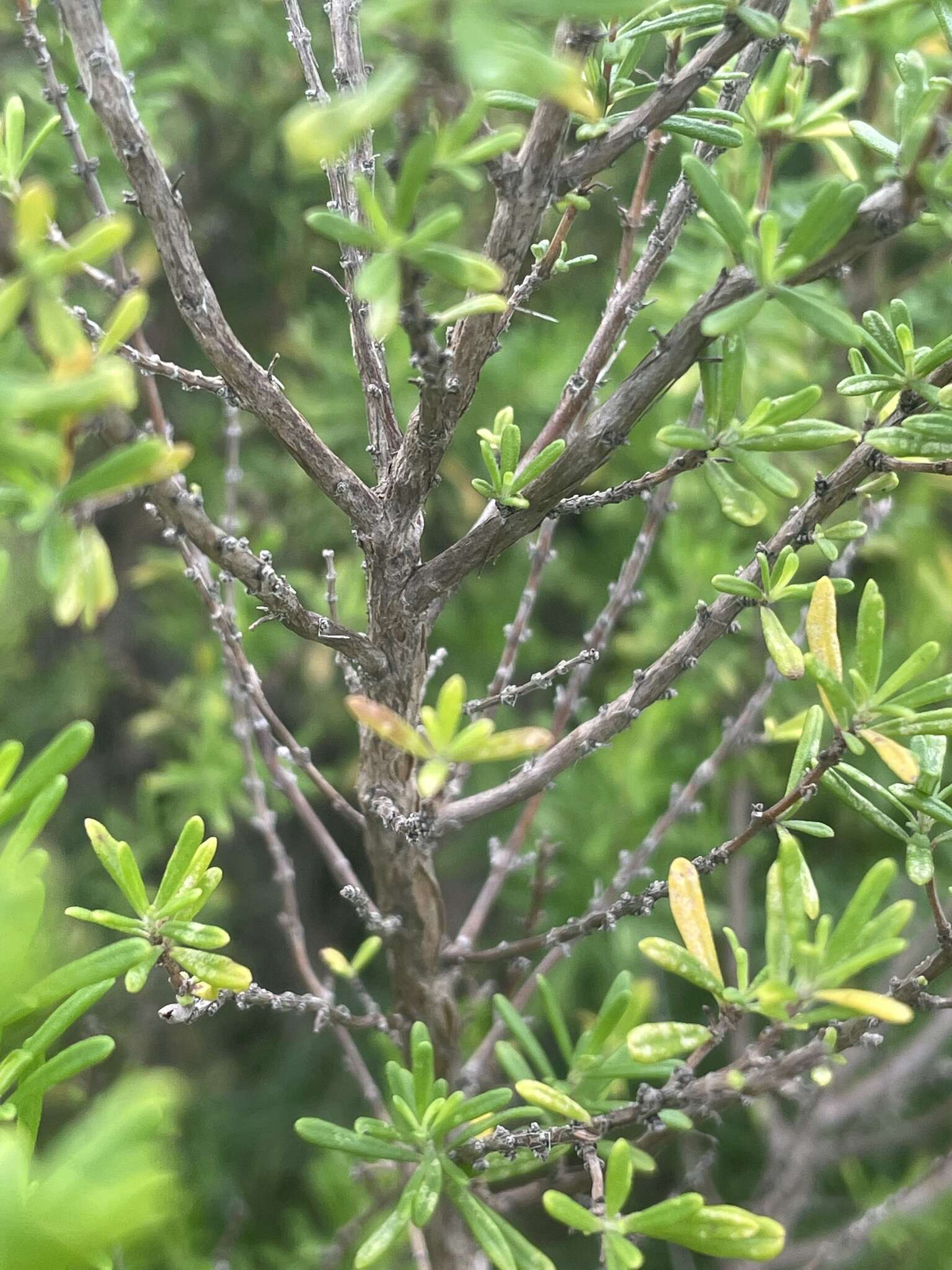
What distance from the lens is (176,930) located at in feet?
1.22

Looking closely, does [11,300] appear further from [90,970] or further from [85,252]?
[90,970]

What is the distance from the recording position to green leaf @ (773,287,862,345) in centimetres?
32

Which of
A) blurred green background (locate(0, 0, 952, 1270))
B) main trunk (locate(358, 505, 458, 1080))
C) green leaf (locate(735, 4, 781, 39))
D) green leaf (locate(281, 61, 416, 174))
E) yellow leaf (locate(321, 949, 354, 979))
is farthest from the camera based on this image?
blurred green background (locate(0, 0, 952, 1270))

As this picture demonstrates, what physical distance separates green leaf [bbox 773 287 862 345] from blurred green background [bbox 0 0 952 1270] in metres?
0.52

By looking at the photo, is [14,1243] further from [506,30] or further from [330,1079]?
[330,1079]


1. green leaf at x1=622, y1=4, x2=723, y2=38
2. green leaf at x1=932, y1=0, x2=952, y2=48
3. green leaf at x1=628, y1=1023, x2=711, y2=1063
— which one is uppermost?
green leaf at x1=622, y1=4, x2=723, y2=38

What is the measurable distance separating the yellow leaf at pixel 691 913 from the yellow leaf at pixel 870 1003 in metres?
0.05

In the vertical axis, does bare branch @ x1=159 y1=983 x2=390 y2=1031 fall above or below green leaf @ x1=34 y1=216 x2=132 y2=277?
below

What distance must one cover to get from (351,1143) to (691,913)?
7.6 inches

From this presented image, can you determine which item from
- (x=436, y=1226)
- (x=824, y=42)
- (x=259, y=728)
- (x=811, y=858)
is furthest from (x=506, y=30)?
(x=811, y=858)

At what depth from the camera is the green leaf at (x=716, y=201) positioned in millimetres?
313

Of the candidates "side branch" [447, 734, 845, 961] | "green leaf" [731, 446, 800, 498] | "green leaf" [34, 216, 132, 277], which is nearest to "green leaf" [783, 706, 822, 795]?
"side branch" [447, 734, 845, 961]

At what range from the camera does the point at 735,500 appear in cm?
35

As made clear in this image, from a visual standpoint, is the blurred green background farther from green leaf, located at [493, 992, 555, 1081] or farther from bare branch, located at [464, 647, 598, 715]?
bare branch, located at [464, 647, 598, 715]
